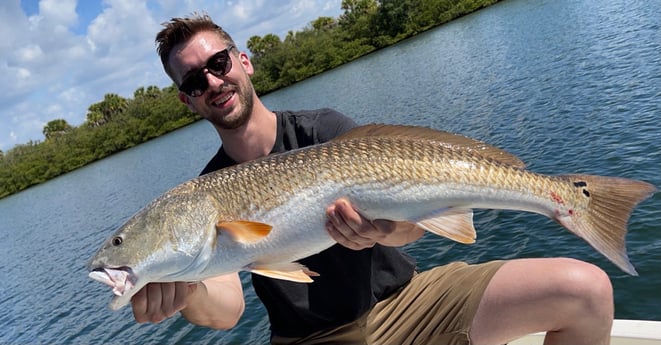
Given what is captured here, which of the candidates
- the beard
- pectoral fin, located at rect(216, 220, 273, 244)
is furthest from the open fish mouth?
the beard

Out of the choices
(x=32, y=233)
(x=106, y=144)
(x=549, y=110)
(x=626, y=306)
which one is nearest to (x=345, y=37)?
(x=106, y=144)

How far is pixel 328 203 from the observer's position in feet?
9.91

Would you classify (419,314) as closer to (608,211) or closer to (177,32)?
(608,211)

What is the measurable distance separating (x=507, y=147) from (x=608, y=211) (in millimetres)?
11909

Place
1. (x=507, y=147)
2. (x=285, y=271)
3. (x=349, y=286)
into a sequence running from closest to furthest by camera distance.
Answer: (x=285, y=271) < (x=349, y=286) < (x=507, y=147)

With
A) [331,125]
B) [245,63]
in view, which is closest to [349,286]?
[331,125]

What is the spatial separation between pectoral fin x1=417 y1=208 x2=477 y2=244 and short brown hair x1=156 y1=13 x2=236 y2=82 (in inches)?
89.4

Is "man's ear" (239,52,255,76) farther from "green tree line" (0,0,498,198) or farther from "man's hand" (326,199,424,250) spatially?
"green tree line" (0,0,498,198)

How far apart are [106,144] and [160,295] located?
8971 cm

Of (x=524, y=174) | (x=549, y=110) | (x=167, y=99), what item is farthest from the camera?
(x=167, y=99)

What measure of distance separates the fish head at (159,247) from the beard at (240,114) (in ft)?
2.84

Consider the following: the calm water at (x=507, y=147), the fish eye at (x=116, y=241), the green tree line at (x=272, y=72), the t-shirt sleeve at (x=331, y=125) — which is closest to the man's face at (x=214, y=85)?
the t-shirt sleeve at (x=331, y=125)

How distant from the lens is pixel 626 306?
267 inches

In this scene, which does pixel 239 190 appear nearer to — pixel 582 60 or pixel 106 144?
pixel 582 60
